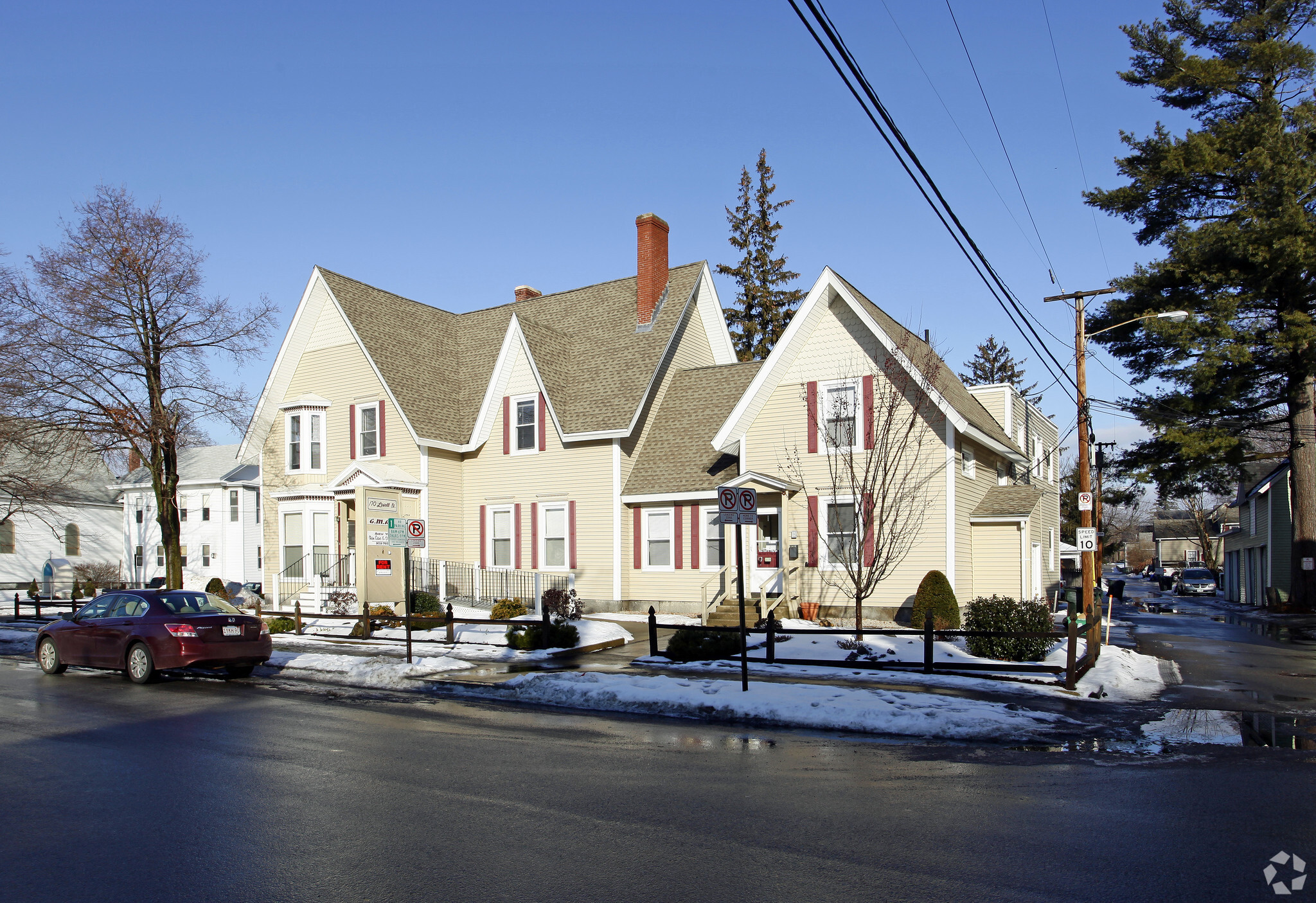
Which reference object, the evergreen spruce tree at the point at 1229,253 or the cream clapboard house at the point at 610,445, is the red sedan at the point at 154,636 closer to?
the cream clapboard house at the point at 610,445

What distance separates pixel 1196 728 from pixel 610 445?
1799 cm

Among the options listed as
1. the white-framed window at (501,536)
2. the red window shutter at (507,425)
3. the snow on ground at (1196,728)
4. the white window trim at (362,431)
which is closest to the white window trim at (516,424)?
the red window shutter at (507,425)

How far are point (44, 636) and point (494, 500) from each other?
13.7 m

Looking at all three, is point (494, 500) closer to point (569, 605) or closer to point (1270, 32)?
point (569, 605)

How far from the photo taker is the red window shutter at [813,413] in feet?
79.6

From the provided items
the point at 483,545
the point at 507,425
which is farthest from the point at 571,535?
the point at 507,425

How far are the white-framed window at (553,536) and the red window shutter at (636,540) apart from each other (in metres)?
2.07

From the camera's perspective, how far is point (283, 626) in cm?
2406

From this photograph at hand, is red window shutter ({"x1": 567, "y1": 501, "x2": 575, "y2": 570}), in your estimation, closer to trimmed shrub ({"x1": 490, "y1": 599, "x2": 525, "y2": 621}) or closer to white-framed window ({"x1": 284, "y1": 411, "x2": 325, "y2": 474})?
trimmed shrub ({"x1": 490, "y1": 599, "x2": 525, "y2": 621})

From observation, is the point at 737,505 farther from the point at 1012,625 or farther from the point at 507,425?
the point at 507,425

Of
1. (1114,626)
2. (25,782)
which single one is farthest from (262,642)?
(1114,626)

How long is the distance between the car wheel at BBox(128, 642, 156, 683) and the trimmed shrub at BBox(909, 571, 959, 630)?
15166 millimetres

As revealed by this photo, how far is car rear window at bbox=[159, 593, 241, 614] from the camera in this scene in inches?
632

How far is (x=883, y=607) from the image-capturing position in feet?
76.9
